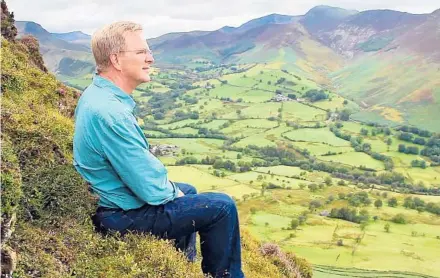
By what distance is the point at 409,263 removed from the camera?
58750 mm

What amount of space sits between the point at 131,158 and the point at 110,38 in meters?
1.68

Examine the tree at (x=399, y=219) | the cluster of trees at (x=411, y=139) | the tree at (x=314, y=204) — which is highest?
the cluster of trees at (x=411, y=139)

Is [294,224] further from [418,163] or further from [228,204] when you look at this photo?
[228,204]

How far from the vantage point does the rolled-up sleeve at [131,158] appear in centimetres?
615

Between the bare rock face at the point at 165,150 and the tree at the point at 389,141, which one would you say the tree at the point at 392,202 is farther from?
the tree at the point at 389,141

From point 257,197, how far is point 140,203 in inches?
3130

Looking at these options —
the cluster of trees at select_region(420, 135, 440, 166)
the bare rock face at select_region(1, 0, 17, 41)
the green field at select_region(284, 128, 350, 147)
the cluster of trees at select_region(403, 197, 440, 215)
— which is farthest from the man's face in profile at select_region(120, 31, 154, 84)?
the cluster of trees at select_region(420, 135, 440, 166)

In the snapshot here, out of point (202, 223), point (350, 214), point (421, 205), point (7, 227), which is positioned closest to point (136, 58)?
point (202, 223)

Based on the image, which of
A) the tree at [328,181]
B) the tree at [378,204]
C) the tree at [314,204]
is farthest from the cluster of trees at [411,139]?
the tree at [314,204]

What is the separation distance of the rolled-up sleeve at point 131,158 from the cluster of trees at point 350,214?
76.5 meters

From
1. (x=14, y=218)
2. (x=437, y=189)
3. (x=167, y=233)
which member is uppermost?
(x=14, y=218)

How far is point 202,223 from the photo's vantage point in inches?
265

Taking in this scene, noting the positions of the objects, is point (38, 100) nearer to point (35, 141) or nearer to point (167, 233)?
point (35, 141)

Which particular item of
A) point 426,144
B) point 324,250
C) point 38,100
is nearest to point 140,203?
point 38,100
